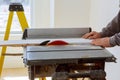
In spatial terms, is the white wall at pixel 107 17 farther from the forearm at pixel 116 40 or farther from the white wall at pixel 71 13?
the forearm at pixel 116 40

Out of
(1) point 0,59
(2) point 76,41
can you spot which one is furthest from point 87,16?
(2) point 76,41

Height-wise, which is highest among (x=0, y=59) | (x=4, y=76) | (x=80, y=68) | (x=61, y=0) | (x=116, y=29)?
(x=61, y=0)

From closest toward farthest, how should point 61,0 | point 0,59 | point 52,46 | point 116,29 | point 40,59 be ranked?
point 40,59, point 52,46, point 116,29, point 0,59, point 61,0

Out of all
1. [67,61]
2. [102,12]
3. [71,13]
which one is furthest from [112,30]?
[71,13]

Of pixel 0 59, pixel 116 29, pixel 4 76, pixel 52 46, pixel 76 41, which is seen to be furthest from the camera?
pixel 4 76

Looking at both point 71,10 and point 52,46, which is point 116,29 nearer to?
point 52,46

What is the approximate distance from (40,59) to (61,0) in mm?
Answer: 1966

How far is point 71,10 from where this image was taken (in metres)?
3.17

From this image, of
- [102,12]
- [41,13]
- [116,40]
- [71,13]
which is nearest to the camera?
[116,40]

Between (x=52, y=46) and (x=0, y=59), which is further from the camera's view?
(x=0, y=59)

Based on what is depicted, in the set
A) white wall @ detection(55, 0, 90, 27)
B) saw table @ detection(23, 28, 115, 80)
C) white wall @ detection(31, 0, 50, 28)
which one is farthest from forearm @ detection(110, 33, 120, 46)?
white wall @ detection(31, 0, 50, 28)

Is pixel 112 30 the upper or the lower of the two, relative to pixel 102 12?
lower

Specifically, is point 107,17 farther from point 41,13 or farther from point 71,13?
point 41,13

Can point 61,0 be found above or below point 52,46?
above
